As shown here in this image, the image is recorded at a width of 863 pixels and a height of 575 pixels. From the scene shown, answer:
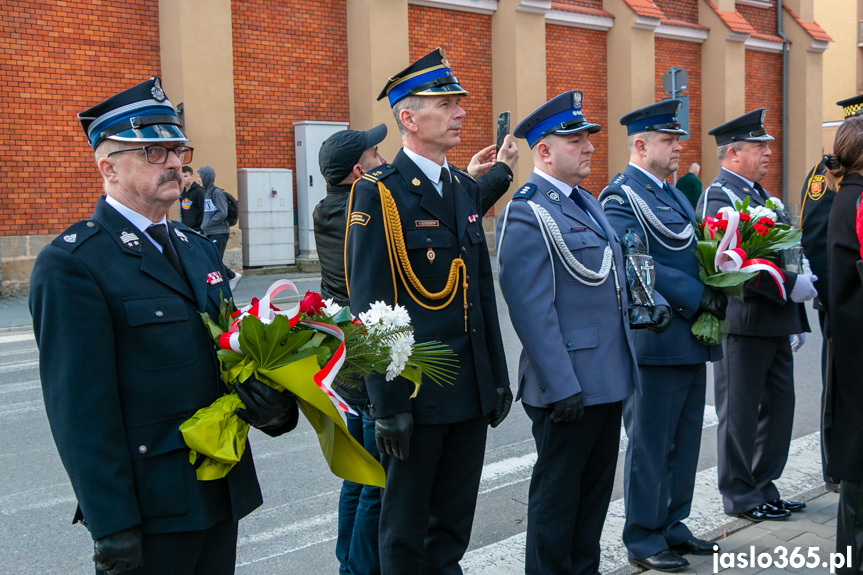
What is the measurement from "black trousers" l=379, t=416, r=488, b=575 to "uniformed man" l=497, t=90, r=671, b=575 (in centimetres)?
37

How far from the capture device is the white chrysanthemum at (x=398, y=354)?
2.67m

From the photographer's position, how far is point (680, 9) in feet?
78.6

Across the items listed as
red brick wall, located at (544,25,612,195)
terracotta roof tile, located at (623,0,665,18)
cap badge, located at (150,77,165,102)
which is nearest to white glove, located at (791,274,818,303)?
cap badge, located at (150,77,165,102)

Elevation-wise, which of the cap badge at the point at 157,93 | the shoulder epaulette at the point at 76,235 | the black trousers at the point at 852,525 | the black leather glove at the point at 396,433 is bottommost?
the black trousers at the point at 852,525

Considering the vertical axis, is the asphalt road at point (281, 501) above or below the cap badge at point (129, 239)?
below

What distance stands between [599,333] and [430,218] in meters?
0.94

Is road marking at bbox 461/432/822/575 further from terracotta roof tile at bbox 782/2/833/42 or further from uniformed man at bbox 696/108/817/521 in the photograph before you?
terracotta roof tile at bbox 782/2/833/42

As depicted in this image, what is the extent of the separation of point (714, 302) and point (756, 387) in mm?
841

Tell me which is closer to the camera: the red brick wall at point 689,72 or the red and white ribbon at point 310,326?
the red and white ribbon at point 310,326

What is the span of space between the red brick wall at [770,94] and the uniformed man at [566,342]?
78.6ft

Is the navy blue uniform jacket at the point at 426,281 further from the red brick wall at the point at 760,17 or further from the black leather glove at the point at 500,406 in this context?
the red brick wall at the point at 760,17

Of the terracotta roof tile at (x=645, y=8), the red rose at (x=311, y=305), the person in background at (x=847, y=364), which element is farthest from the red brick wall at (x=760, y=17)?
the red rose at (x=311, y=305)

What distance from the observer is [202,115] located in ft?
50.7

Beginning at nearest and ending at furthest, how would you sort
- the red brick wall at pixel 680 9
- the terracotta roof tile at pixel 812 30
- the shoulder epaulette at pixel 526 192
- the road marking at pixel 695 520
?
the shoulder epaulette at pixel 526 192 < the road marking at pixel 695 520 < the red brick wall at pixel 680 9 < the terracotta roof tile at pixel 812 30
